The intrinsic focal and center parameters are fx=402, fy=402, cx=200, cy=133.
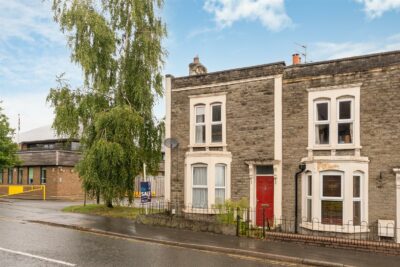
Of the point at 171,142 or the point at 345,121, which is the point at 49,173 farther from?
the point at 345,121

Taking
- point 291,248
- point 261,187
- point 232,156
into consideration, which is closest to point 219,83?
point 232,156

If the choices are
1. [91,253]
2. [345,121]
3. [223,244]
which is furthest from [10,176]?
[345,121]

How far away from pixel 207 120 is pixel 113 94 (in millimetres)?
7262

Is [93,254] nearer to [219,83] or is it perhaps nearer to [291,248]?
[291,248]

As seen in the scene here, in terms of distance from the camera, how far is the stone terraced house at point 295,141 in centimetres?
1467

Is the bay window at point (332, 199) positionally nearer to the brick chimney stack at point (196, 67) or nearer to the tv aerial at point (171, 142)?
the tv aerial at point (171, 142)

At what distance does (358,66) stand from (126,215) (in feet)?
42.6

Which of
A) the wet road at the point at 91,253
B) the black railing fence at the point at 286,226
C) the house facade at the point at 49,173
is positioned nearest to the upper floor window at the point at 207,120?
the black railing fence at the point at 286,226

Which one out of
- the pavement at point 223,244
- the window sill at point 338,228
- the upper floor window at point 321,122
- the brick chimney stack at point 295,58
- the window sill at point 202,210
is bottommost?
the pavement at point 223,244

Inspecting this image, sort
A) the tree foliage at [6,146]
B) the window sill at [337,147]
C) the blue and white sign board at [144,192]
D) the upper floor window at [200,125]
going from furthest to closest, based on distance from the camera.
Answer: the tree foliage at [6,146] → the upper floor window at [200,125] → the blue and white sign board at [144,192] → the window sill at [337,147]

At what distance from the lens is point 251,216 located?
56.6ft

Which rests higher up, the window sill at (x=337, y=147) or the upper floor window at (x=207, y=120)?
the upper floor window at (x=207, y=120)

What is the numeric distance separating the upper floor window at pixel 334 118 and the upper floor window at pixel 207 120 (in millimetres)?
4076

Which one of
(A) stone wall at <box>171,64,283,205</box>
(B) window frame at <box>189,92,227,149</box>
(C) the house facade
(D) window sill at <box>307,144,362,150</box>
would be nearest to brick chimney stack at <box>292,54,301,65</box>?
(A) stone wall at <box>171,64,283,205</box>
